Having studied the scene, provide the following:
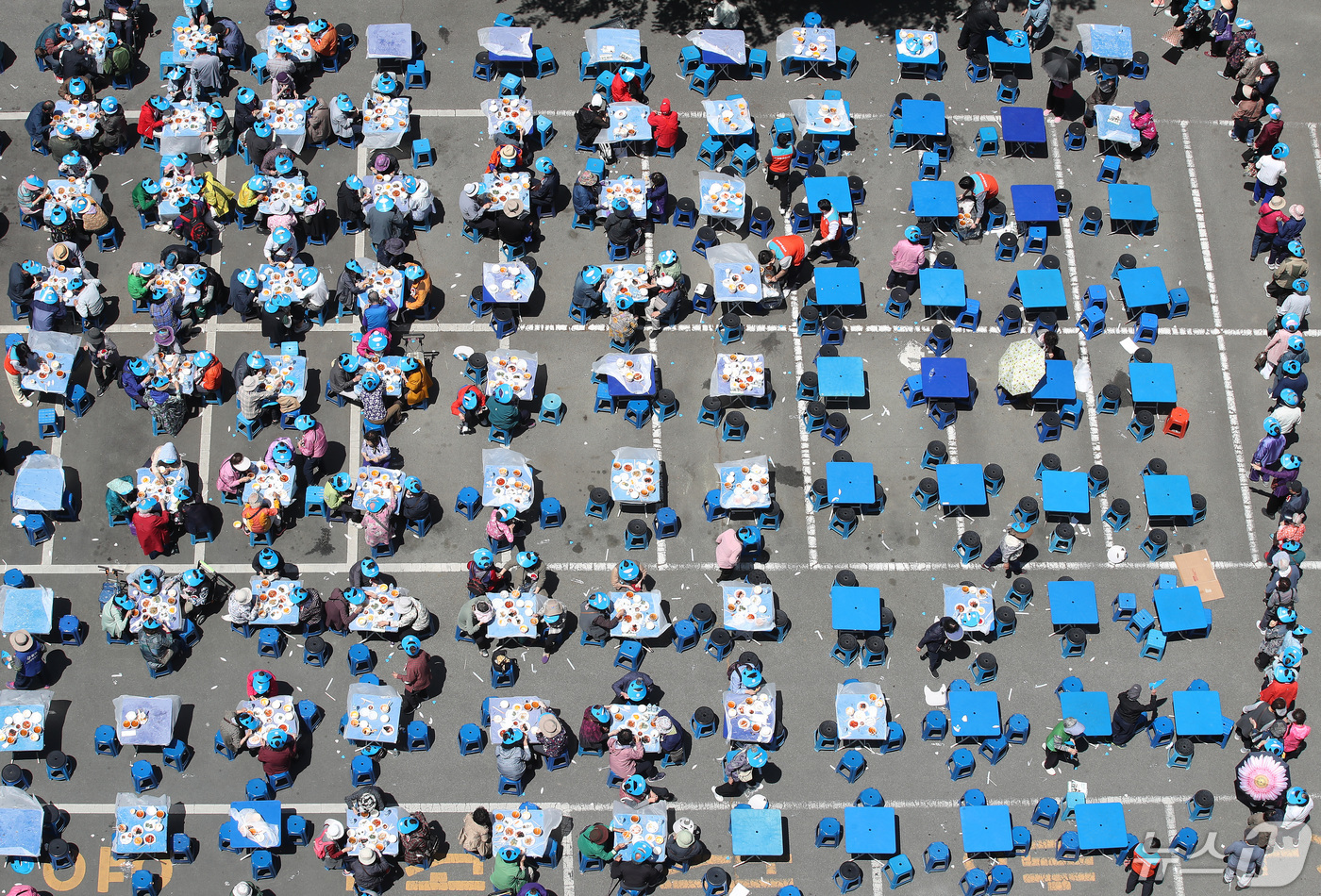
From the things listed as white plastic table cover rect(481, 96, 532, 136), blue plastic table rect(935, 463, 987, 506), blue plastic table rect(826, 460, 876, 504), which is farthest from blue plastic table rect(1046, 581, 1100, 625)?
white plastic table cover rect(481, 96, 532, 136)

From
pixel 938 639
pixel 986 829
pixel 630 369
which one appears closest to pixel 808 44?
pixel 630 369

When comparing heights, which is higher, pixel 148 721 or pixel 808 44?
pixel 808 44

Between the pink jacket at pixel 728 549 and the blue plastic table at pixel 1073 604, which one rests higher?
the pink jacket at pixel 728 549

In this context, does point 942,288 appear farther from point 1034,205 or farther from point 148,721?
point 148,721

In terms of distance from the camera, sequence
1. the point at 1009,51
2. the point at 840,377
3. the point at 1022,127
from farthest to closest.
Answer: the point at 1009,51, the point at 1022,127, the point at 840,377

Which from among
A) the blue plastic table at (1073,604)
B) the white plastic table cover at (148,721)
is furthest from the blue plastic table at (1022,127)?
the white plastic table cover at (148,721)

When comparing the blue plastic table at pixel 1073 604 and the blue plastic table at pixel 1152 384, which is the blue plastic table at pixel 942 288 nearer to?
the blue plastic table at pixel 1152 384
